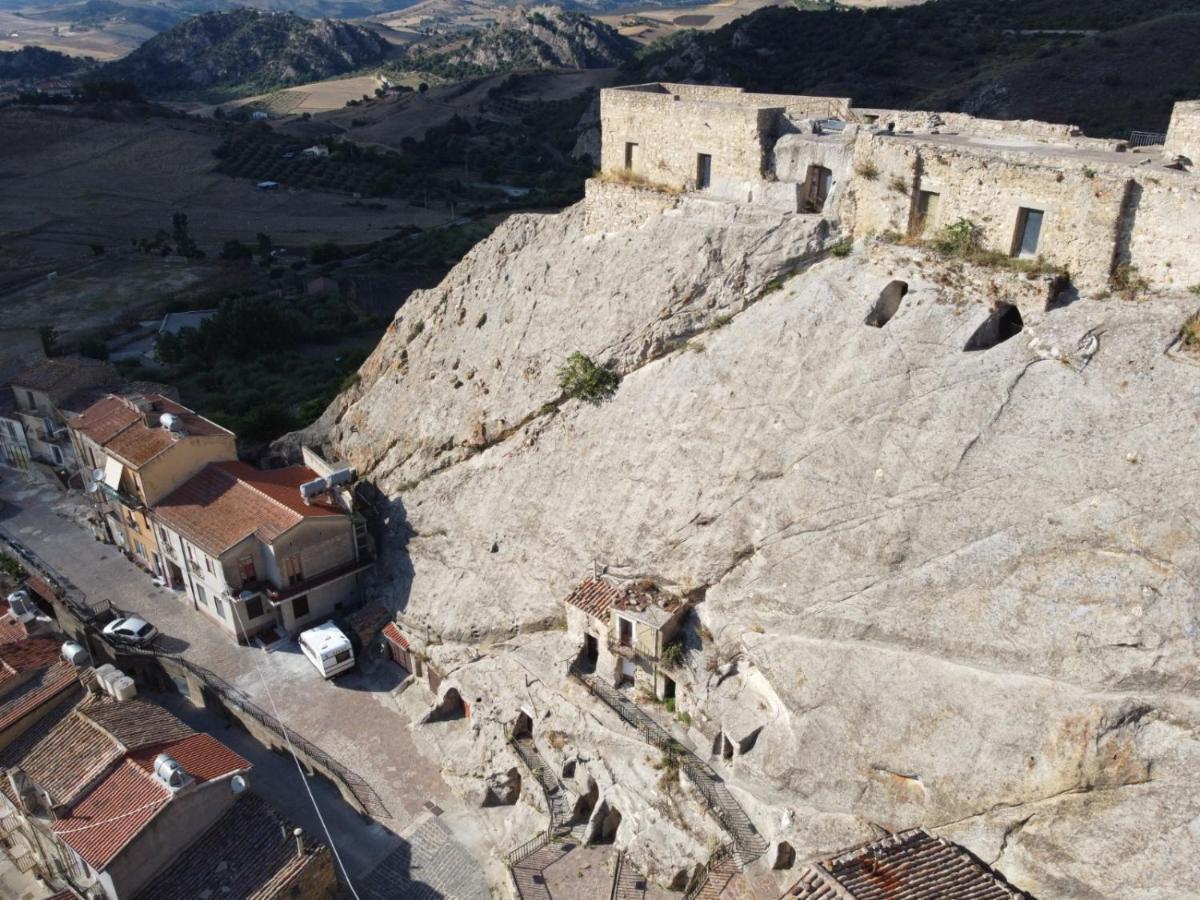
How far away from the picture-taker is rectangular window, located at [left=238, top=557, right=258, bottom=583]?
107 feet

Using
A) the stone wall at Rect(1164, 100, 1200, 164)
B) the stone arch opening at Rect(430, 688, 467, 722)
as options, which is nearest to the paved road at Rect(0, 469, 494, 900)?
the stone arch opening at Rect(430, 688, 467, 722)

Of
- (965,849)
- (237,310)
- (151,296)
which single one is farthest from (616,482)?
(151,296)

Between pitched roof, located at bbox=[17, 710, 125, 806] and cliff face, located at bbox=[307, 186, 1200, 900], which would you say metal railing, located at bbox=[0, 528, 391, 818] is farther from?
cliff face, located at bbox=[307, 186, 1200, 900]

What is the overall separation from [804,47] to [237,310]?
66.1 m

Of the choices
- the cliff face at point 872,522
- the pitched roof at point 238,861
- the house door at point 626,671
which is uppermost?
the cliff face at point 872,522

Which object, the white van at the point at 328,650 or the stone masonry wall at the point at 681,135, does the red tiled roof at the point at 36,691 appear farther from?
the stone masonry wall at the point at 681,135

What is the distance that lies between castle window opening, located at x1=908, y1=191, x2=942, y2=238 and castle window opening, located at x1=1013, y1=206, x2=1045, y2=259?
222 centimetres

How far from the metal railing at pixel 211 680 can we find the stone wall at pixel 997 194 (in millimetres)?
22154

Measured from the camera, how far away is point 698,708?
24.5 meters

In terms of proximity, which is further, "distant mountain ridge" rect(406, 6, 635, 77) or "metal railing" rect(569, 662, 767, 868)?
"distant mountain ridge" rect(406, 6, 635, 77)

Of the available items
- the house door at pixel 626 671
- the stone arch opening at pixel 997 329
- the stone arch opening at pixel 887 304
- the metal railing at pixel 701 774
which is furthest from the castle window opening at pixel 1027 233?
the metal railing at pixel 701 774

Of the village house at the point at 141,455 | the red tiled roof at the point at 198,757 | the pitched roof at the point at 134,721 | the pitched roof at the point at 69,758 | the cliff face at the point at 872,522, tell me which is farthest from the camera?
the village house at the point at 141,455

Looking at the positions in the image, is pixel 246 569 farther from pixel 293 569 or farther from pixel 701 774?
pixel 701 774

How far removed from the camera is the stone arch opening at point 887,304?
25.3m
